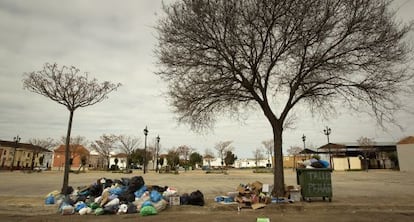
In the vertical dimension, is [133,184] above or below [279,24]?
below

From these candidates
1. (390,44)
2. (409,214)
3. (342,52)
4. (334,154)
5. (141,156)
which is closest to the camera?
(409,214)

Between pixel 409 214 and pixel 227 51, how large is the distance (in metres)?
7.90

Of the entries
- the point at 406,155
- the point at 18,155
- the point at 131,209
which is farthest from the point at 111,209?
the point at 18,155

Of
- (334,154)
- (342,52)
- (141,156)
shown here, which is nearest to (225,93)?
(342,52)

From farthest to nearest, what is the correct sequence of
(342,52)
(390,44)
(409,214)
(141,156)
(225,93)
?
(141,156) → (225,93) → (342,52) → (390,44) → (409,214)

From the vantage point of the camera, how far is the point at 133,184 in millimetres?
10172

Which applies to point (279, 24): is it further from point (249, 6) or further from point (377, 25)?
point (377, 25)

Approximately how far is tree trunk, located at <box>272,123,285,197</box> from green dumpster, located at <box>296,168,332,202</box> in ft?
2.41

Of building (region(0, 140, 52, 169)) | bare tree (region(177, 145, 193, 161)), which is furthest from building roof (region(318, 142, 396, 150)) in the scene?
building (region(0, 140, 52, 169))

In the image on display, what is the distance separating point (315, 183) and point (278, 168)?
1.40 m

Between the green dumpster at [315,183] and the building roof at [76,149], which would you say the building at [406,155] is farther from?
the building roof at [76,149]

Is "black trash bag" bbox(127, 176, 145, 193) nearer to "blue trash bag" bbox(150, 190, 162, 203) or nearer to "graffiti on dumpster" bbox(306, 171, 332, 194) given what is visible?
"blue trash bag" bbox(150, 190, 162, 203)

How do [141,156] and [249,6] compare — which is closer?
[249,6]

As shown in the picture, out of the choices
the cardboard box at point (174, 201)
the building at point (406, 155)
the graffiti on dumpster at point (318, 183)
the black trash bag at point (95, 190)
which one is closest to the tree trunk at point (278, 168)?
the graffiti on dumpster at point (318, 183)
